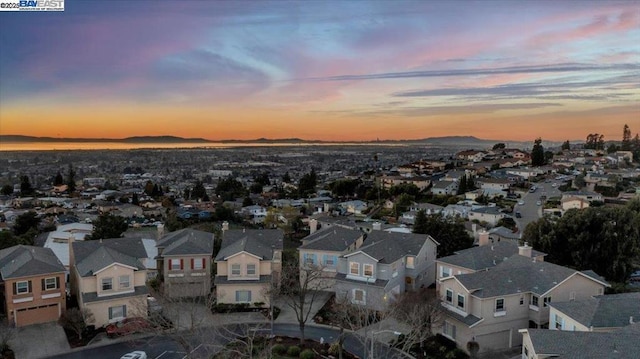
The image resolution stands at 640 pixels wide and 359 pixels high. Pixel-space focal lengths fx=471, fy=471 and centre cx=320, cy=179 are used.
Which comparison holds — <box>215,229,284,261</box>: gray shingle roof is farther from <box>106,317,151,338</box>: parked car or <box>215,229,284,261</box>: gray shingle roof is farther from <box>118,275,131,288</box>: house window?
<box>106,317,151,338</box>: parked car

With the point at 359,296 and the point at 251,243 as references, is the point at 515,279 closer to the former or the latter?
the point at 359,296

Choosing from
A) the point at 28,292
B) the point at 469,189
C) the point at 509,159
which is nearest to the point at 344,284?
the point at 28,292

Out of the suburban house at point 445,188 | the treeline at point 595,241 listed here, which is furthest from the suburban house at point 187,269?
the suburban house at point 445,188

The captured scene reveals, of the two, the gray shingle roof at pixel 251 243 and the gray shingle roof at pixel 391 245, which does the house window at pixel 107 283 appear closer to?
the gray shingle roof at pixel 251 243

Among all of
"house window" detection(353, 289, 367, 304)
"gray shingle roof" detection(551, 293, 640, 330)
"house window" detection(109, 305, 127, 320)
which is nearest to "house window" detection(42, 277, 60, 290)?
"house window" detection(109, 305, 127, 320)

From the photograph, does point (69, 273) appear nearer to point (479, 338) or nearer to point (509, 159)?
point (479, 338)
